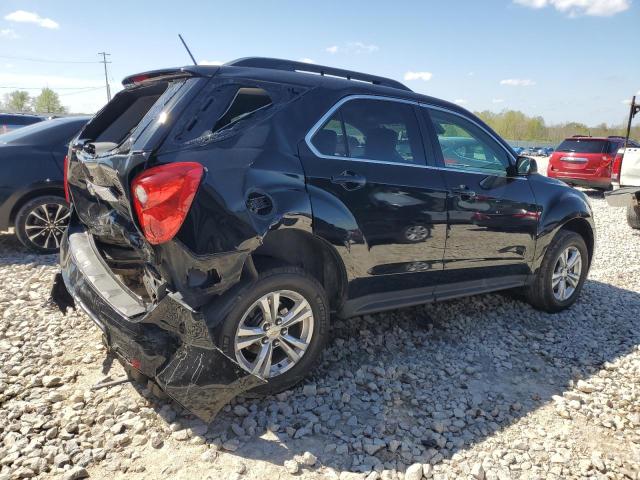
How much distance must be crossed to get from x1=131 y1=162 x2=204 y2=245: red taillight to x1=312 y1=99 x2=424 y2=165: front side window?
35.9 inches

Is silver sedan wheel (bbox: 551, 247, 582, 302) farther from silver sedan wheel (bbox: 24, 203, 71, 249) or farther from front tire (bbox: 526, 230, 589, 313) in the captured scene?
silver sedan wheel (bbox: 24, 203, 71, 249)

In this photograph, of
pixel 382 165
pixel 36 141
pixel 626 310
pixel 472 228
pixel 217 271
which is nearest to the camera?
pixel 217 271

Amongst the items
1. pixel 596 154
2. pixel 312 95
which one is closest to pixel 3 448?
pixel 312 95

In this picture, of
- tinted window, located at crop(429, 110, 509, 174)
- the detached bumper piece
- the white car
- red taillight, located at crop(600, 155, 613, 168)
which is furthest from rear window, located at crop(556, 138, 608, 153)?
the detached bumper piece

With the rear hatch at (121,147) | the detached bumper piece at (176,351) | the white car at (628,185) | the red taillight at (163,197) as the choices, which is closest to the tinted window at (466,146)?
the rear hatch at (121,147)

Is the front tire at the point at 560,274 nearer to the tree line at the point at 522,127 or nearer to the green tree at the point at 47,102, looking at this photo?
the tree line at the point at 522,127

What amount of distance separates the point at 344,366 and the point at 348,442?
79 cm

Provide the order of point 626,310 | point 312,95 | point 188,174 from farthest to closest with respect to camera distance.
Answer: point 626,310 → point 312,95 → point 188,174

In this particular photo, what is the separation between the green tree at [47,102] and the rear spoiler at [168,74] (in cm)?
10517

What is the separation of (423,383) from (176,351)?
1.66 metres

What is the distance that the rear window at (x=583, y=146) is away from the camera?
13352mm

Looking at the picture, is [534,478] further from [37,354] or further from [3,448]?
[37,354]

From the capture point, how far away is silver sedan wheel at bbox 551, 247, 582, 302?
4551 millimetres

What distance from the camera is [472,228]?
371 centimetres
